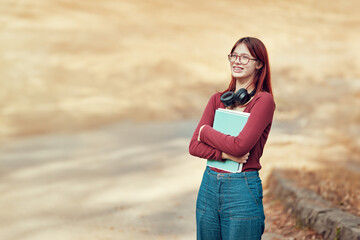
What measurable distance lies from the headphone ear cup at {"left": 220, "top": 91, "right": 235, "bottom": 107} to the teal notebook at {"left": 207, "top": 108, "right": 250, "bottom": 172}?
45 millimetres

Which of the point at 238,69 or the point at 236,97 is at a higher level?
the point at 238,69

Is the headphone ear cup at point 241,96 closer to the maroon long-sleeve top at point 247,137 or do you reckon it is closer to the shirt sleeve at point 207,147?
the maroon long-sleeve top at point 247,137

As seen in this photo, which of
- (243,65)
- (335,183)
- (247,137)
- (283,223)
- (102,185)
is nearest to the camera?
(247,137)

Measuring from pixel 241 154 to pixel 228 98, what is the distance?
233 millimetres

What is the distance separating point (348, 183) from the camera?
482 cm

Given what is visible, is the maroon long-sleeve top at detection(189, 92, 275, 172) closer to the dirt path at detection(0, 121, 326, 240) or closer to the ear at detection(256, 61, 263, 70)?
the ear at detection(256, 61, 263, 70)

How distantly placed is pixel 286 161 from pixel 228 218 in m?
4.25

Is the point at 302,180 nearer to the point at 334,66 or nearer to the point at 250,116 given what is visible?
the point at 250,116

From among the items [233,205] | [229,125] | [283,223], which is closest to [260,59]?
[229,125]

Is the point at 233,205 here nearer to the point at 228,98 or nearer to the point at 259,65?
the point at 228,98

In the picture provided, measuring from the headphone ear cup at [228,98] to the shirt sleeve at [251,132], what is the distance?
0.10 metres

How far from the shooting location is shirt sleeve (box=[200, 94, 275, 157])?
1.97 m

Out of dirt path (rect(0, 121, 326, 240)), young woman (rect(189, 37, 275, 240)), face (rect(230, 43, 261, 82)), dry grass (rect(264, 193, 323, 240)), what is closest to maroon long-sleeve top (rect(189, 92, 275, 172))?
young woman (rect(189, 37, 275, 240))

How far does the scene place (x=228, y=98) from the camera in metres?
2.06
